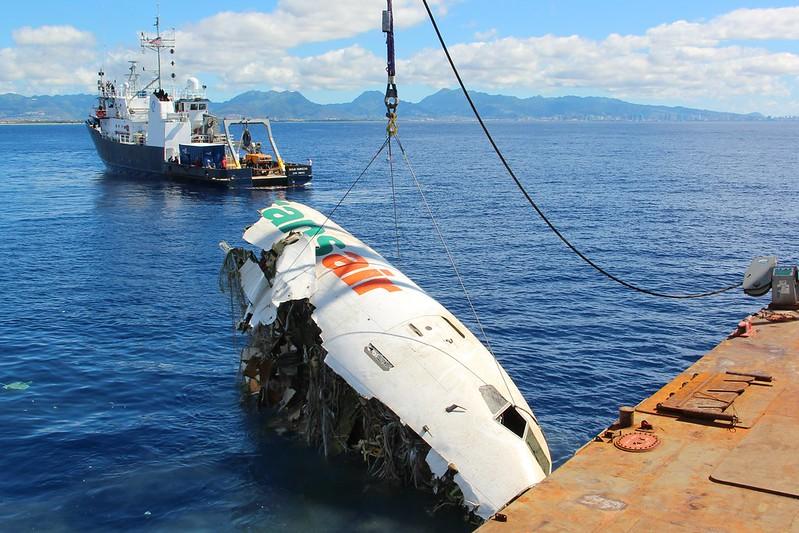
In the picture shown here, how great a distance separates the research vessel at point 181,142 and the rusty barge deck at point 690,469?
10258cm

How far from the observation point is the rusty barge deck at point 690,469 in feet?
53.9

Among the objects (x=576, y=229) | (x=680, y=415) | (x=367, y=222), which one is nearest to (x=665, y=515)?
(x=680, y=415)

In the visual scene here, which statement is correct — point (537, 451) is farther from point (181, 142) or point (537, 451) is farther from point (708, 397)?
point (181, 142)

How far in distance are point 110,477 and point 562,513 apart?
2050 centimetres

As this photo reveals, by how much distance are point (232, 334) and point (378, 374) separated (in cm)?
2361

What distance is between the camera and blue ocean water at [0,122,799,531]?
2830 centimetres

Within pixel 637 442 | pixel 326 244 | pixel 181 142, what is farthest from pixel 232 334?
pixel 181 142

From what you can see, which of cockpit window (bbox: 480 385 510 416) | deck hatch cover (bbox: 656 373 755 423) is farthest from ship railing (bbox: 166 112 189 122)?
deck hatch cover (bbox: 656 373 755 423)

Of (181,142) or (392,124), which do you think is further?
(181,142)

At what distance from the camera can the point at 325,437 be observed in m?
30.2

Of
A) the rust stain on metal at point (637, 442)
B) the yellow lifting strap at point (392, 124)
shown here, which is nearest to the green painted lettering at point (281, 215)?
the yellow lifting strap at point (392, 124)

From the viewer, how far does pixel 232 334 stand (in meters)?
48.6

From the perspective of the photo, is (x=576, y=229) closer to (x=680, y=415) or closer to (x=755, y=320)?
(x=755, y=320)

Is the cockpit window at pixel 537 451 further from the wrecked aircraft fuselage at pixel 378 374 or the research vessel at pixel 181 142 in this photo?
the research vessel at pixel 181 142
